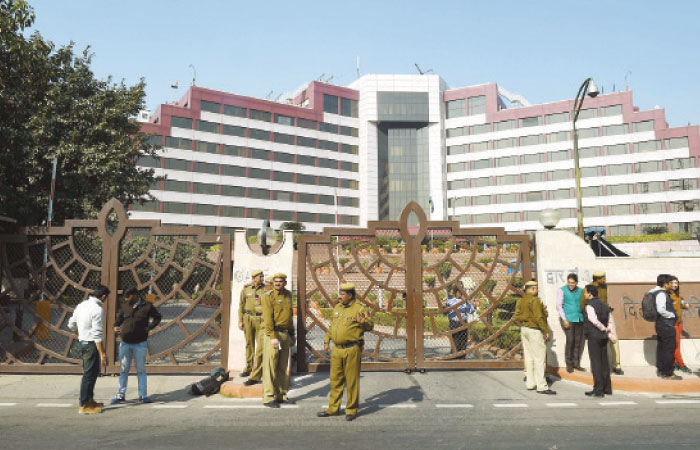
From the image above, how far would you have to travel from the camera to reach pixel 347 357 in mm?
6598

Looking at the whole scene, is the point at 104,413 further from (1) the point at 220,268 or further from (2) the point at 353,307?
(2) the point at 353,307

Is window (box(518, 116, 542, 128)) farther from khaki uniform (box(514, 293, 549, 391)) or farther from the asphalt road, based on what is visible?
khaki uniform (box(514, 293, 549, 391))

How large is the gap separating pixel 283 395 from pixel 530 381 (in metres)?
4.29

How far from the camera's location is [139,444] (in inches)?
214

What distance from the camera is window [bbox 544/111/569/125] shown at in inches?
2574

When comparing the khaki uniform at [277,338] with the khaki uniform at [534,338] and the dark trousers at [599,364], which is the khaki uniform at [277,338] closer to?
the khaki uniform at [534,338]

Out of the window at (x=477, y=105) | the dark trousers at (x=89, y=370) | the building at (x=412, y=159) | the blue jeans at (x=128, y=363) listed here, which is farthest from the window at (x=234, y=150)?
the dark trousers at (x=89, y=370)

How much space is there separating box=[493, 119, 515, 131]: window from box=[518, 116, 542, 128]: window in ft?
3.64

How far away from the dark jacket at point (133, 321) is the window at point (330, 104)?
6478cm

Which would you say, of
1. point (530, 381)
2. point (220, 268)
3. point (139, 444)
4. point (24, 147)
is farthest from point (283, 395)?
point (24, 147)

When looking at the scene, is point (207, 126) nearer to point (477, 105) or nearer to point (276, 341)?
point (477, 105)

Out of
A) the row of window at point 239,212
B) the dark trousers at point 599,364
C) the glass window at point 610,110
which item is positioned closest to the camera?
the dark trousers at point 599,364

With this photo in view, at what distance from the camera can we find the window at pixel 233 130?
6278 cm

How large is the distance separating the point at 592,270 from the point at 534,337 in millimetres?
2589
